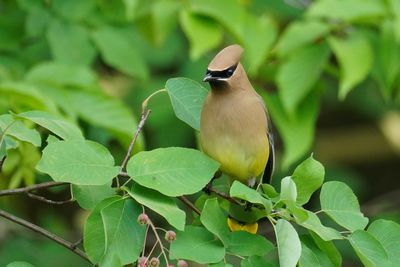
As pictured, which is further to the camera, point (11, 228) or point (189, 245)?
point (11, 228)

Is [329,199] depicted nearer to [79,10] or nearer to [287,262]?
[287,262]

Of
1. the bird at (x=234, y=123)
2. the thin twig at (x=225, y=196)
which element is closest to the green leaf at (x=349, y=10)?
the bird at (x=234, y=123)

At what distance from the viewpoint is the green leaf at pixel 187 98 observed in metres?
2.58

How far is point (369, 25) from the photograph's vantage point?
444 cm

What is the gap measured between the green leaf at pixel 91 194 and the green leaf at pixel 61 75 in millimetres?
1549

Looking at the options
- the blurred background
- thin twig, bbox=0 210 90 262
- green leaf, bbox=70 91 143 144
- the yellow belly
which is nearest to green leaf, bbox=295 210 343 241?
thin twig, bbox=0 210 90 262

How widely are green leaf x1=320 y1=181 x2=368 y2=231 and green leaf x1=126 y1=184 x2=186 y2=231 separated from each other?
38 centimetres

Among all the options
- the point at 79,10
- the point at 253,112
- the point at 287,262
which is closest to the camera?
the point at 287,262

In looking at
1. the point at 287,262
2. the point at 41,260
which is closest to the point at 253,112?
the point at 287,262

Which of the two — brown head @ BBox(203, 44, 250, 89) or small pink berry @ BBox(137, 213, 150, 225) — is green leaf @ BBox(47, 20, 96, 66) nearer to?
brown head @ BBox(203, 44, 250, 89)

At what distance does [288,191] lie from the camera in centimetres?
225

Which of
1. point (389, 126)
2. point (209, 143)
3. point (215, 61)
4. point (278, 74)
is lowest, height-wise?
point (389, 126)

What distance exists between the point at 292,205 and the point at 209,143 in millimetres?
681

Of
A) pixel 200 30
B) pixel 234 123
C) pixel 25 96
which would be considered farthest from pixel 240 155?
pixel 200 30
